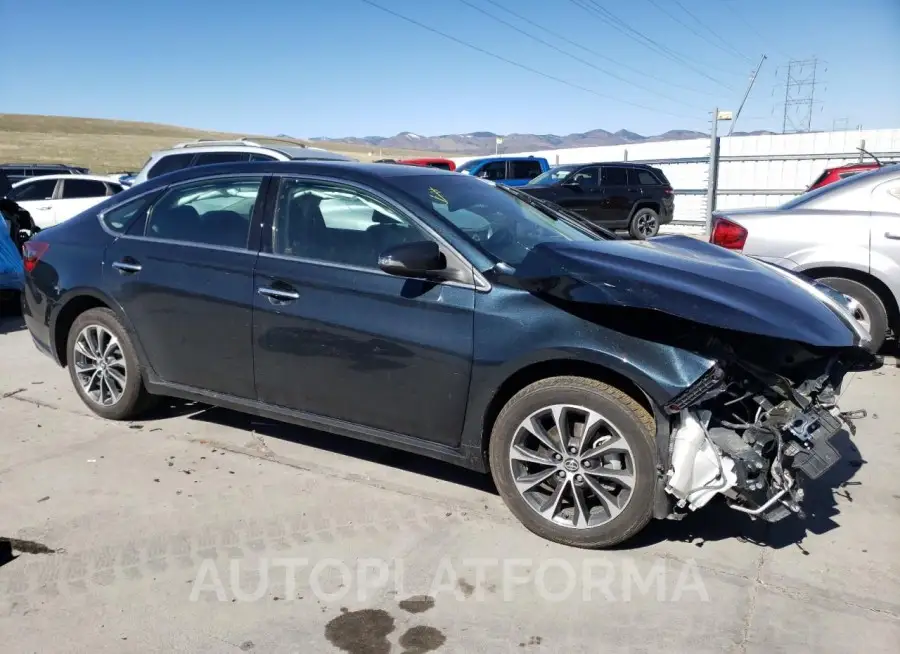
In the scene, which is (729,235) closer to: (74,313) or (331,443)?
(331,443)

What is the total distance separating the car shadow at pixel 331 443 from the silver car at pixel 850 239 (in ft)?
11.1

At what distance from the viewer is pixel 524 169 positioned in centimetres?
2136

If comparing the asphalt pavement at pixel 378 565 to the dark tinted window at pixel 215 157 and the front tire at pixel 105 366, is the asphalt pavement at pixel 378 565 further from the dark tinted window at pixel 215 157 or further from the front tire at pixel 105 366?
the dark tinted window at pixel 215 157

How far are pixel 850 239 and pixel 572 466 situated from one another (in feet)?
13.9

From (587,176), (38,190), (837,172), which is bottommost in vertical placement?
(38,190)

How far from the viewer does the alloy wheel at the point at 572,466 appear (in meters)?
3.35

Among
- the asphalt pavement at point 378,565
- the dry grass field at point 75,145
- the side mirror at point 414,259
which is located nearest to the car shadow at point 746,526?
the asphalt pavement at point 378,565

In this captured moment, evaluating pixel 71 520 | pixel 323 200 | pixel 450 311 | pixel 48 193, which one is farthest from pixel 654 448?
pixel 48 193

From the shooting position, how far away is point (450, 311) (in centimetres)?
363

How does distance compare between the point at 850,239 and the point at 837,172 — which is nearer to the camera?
the point at 850,239

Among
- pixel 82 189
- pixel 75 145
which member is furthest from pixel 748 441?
pixel 75 145

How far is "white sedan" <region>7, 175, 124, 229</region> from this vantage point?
14219 millimetres

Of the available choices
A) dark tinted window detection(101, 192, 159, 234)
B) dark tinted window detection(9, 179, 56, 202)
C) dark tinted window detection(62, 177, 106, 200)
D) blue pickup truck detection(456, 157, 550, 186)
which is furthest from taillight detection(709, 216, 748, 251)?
blue pickup truck detection(456, 157, 550, 186)

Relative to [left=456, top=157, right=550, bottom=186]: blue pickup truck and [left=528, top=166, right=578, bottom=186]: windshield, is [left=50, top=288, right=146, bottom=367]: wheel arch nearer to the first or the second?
[left=528, top=166, right=578, bottom=186]: windshield
